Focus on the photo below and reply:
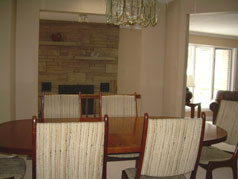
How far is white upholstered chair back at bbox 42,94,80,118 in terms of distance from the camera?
2562 millimetres

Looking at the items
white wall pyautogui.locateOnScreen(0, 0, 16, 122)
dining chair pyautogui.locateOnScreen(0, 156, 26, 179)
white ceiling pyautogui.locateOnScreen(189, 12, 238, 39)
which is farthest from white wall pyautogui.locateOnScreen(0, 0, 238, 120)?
dining chair pyautogui.locateOnScreen(0, 156, 26, 179)

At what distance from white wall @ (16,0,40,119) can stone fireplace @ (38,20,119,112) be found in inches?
91.4

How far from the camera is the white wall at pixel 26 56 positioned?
3.56 meters

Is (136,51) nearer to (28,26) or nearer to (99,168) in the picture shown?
(28,26)

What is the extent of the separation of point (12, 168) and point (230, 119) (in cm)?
215

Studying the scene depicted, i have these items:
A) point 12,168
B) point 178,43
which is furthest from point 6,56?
point 178,43

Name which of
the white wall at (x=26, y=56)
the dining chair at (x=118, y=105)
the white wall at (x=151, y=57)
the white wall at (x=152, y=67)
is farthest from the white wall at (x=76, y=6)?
the dining chair at (x=118, y=105)

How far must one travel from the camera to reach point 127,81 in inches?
250

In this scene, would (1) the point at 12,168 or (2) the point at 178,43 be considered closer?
(1) the point at 12,168

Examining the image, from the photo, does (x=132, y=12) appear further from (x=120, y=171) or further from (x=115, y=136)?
(x=120, y=171)

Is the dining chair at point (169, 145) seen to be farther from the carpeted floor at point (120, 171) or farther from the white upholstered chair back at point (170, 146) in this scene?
the carpeted floor at point (120, 171)

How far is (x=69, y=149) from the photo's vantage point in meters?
1.41

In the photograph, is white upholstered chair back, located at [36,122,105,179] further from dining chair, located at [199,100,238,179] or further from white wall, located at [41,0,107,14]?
white wall, located at [41,0,107,14]

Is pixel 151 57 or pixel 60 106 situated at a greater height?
pixel 151 57
